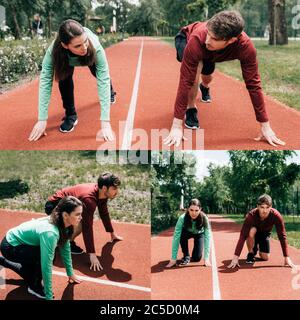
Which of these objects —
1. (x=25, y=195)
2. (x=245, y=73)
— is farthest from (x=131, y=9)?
(x=245, y=73)

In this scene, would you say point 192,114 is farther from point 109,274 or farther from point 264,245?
point 109,274

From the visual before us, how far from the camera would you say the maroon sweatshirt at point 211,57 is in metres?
3.95

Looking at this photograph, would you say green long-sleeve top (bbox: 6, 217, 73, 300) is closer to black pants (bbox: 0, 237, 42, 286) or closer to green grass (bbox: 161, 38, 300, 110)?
black pants (bbox: 0, 237, 42, 286)

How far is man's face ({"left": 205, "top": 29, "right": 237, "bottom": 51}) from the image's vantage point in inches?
148

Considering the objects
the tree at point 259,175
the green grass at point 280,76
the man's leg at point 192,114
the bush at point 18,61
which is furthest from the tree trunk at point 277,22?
the man's leg at point 192,114

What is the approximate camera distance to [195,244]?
4.65 metres

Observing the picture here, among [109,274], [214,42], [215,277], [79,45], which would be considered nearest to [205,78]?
[214,42]

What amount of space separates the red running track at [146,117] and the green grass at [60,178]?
842 millimetres

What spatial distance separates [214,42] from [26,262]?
2.50 meters

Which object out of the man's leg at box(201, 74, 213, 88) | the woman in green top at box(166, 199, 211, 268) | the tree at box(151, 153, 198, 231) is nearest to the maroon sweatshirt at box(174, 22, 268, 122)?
the tree at box(151, 153, 198, 231)

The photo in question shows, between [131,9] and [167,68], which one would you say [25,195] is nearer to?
[167,68]

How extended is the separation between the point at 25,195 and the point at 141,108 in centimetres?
238

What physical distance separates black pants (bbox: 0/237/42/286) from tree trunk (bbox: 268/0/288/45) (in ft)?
51.6

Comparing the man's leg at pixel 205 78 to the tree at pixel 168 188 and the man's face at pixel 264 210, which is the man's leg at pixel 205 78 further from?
the man's face at pixel 264 210
